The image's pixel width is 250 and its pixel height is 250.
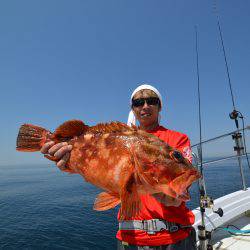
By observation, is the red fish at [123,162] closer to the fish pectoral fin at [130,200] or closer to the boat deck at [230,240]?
the fish pectoral fin at [130,200]

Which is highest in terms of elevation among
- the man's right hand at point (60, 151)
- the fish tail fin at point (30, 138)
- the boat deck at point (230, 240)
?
the fish tail fin at point (30, 138)

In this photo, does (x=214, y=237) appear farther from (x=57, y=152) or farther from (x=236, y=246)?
(x=57, y=152)

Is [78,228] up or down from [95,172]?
down

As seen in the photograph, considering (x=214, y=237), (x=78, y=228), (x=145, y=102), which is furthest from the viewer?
(x=78, y=228)

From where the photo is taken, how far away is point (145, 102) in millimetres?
4621

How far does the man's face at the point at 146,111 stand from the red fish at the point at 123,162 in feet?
3.63

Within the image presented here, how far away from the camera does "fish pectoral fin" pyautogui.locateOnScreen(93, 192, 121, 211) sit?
3.38m

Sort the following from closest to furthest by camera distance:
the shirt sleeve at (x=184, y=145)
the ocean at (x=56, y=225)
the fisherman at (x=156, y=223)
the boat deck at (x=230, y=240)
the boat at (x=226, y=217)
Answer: the fisherman at (x=156, y=223) < the shirt sleeve at (x=184, y=145) < the boat at (x=226, y=217) < the boat deck at (x=230, y=240) < the ocean at (x=56, y=225)

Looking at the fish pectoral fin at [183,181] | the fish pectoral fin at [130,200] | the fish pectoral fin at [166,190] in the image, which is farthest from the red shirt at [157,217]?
the fish pectoral fin at [183,181]

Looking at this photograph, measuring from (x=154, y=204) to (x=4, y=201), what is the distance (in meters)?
37.7

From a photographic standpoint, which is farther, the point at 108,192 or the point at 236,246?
the point at 236,246

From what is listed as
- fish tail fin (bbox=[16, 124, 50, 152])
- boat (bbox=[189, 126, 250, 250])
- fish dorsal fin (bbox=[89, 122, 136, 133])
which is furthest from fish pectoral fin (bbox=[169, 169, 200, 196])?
boat (bbox=[189, 126, 250, 250])

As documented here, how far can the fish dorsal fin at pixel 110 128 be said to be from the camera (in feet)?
11.6

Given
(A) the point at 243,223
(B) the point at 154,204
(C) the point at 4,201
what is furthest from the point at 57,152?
(C) the point at 4,201
